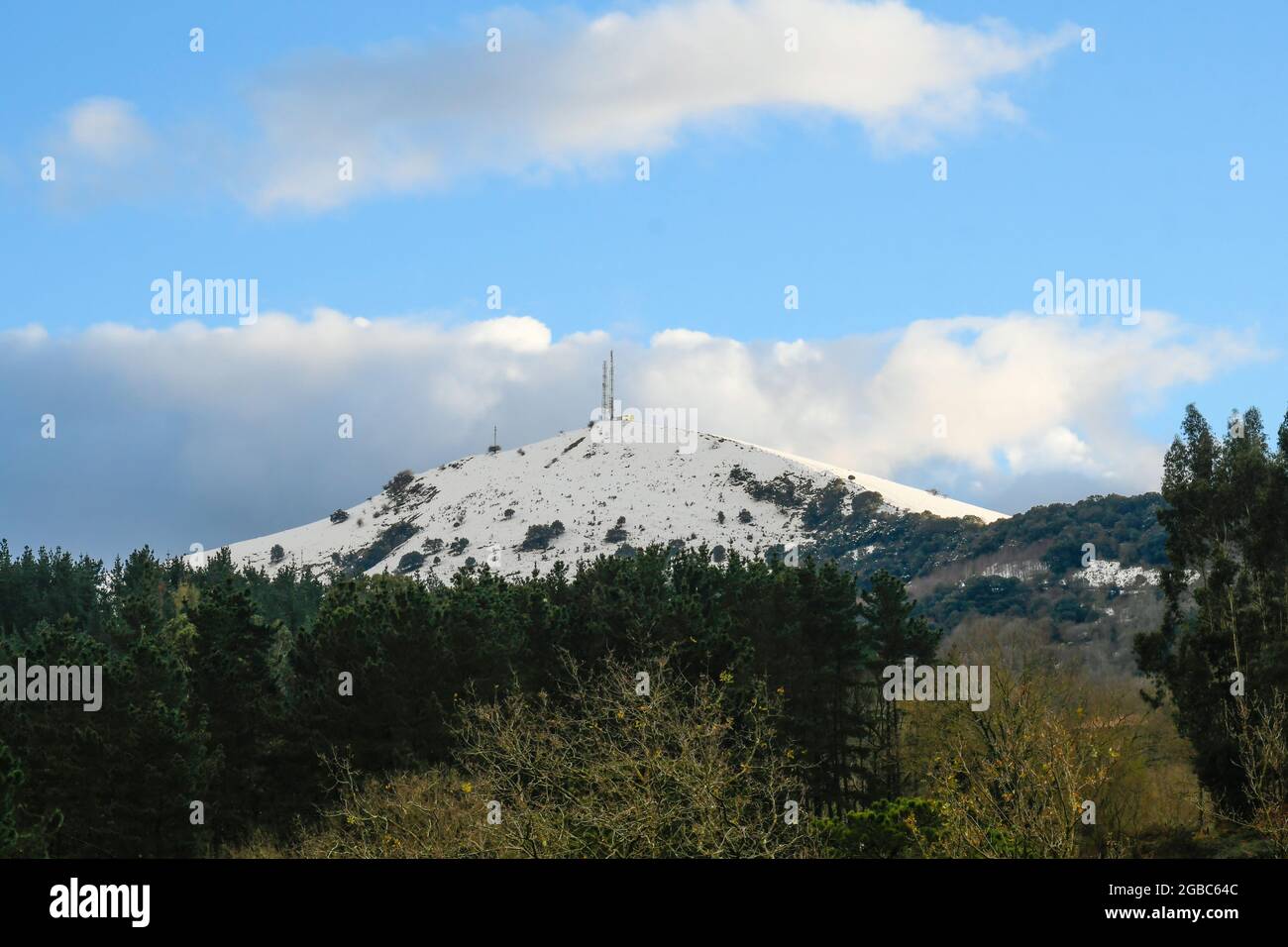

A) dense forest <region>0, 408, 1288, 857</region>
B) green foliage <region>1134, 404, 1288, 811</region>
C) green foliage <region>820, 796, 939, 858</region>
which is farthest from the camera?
green foliage <region>1134, 404, 1288, 811</region>

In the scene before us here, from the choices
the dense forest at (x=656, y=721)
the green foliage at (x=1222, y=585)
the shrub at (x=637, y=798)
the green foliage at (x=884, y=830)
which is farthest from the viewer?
the green foliage at (x=1222, y=585)

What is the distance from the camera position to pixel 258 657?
5822cm

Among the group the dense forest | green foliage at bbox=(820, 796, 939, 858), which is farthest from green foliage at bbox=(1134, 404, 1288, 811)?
green foliage at bbox=(820, 796, 939, 858)

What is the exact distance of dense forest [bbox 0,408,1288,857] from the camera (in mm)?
35281

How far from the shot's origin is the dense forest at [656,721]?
3528 centimetres

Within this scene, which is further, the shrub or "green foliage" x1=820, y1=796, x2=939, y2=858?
"green foliage" x1=820, y1=796, x2=939, y2=858

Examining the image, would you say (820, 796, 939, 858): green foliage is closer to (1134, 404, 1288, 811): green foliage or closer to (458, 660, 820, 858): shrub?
(458, 660, 820, 858): shrub

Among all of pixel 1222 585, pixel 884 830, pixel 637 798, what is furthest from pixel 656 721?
pixel 1222 585

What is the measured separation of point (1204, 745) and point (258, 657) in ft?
128

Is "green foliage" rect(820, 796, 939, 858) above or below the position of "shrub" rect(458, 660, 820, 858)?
below

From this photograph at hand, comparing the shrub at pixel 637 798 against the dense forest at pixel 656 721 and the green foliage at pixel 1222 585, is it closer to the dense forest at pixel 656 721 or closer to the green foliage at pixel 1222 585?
the dense forest at pixel 656 721

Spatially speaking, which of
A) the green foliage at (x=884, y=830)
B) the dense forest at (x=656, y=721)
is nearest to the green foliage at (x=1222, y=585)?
the dense forest at (x=656, y=721)
